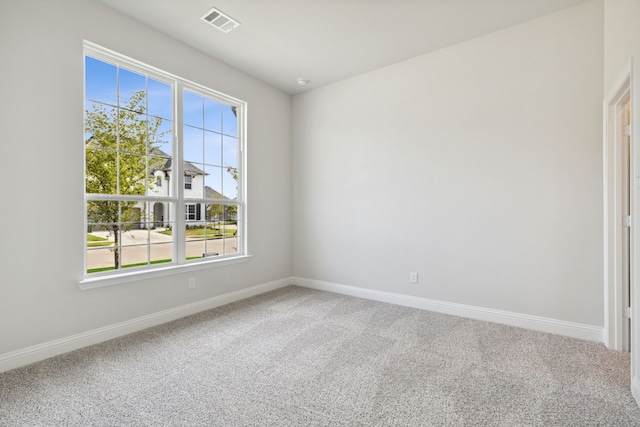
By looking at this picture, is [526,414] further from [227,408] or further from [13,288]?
[13,288]

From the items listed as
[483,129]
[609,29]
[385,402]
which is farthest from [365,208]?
[609,29]

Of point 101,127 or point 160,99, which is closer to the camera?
point 101,127

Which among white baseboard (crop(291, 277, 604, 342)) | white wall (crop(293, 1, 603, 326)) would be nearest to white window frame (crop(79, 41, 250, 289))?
white wall (crop(293, 1, 603, 326))

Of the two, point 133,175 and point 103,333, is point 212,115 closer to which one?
point 133,175

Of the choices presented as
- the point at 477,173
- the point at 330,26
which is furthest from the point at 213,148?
the point at 477,173

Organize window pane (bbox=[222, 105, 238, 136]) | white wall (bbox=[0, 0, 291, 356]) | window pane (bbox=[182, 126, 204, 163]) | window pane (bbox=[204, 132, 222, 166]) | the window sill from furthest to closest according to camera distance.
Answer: window pane (bbox=[222, 105, 238, 136]) < window pane (bbox=[204, 132, 222, 166]) < window pane (bbox=[182, 126, 204, 163]) < the window sill < white wall (bbox=[0, 0, 291, 356])

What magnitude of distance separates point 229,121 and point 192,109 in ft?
1.70

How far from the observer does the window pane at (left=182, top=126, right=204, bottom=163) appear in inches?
131

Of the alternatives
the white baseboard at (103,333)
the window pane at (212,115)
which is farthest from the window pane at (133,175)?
the white baseboard at (103,333)

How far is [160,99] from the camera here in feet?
10.3

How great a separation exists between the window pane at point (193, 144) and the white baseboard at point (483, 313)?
2386mm

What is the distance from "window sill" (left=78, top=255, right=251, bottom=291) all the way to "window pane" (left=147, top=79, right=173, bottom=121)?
1.60 m

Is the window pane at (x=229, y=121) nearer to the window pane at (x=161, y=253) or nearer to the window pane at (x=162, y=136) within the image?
the window pane at (x=162, y=136)

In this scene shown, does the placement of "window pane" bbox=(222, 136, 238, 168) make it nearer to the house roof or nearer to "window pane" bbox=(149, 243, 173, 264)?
the house roof
